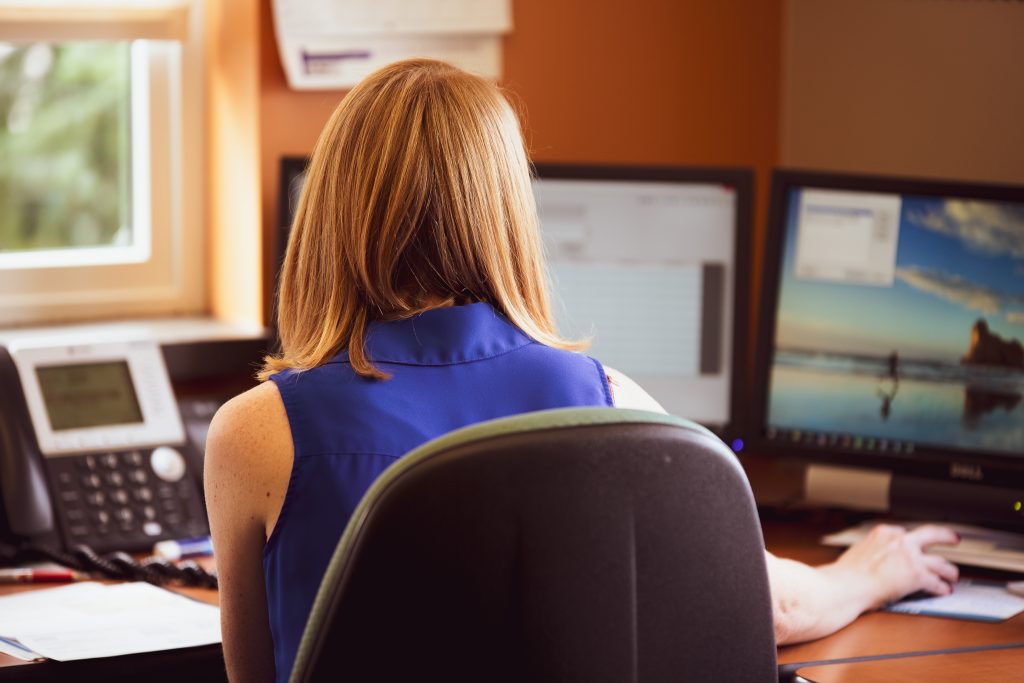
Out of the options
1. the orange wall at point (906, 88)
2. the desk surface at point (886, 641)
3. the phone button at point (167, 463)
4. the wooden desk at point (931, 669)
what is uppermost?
the orange wall at point (906, 88)

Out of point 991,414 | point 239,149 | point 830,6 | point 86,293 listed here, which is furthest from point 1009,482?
point 86,293

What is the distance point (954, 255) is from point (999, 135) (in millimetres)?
345

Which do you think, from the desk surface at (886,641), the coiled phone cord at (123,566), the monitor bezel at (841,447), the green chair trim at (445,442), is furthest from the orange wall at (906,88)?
the green chair trim at (445,442)

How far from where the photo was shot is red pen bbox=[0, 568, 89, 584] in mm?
1629

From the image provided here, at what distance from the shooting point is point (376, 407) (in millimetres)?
1101

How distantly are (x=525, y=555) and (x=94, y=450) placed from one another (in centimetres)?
109

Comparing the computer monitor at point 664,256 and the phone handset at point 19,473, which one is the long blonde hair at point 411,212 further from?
the computer monitor at point 664,256

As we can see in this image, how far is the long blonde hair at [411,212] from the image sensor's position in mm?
1189

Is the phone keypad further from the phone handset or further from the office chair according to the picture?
the office chair

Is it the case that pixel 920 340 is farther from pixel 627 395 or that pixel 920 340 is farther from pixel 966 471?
pixel 627 395

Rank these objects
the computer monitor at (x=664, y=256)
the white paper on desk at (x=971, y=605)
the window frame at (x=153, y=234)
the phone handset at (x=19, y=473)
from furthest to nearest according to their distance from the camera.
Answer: the window frame at (x=153, y=234), the computer monitor at (x=664, y=256), the phone handset at (x=19, y=473), the white paper on desk at (x=971, y=605)

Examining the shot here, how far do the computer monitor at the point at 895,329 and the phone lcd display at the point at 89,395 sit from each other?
89 centimetres

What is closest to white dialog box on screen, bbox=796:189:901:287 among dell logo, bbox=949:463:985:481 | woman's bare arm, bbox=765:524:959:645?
dell logo, bbox=949:463:985:481

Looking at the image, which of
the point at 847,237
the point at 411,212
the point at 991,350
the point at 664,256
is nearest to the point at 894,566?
the point at 991,350
